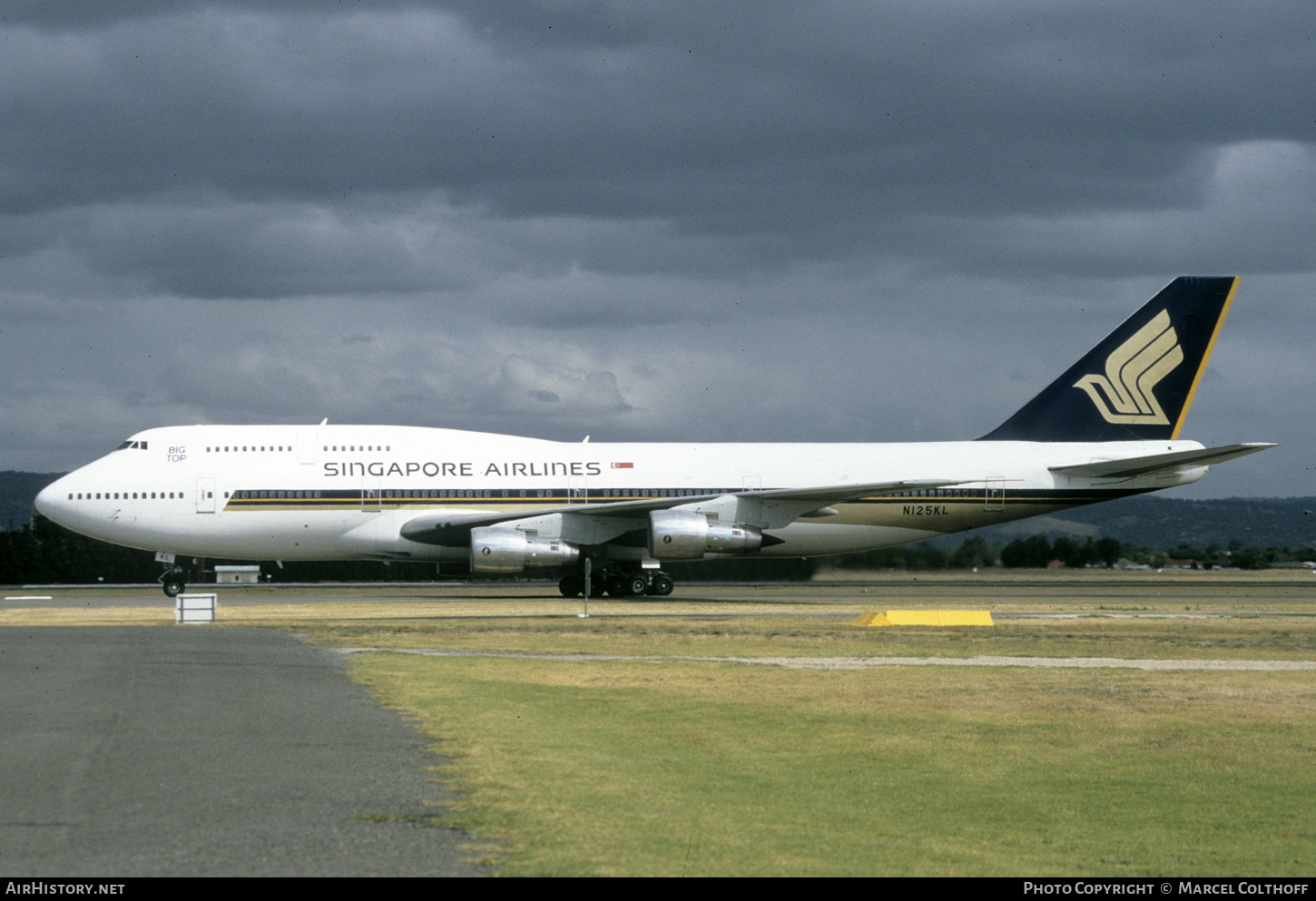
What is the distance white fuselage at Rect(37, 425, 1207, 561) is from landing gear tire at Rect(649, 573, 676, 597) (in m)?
1.51

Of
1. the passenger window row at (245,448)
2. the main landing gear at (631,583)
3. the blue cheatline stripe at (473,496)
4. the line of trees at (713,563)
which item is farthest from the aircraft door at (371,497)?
the main landing gear at (631,583)

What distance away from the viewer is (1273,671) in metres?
19.5

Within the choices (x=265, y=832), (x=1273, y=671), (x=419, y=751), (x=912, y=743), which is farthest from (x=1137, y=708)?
(x=265, y=832)

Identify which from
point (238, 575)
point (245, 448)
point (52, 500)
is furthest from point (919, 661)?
point (238, 575)

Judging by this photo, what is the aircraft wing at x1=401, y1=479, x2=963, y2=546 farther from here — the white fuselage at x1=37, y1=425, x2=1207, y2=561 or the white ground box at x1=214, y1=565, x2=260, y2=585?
the white ground box at x1=214, y1=565, x2=260, y2=585

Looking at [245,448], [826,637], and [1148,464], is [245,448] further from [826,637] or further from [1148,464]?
[1148,464]

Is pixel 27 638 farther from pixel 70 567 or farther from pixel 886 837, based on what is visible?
pixel 70 567

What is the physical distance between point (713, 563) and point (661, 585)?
14.8m

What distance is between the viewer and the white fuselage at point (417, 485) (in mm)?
37531

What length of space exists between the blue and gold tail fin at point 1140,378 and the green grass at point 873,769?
24.9 metres

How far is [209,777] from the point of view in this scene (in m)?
9.67

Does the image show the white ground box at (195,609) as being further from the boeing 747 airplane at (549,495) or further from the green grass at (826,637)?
the boeing 747 airplane at (549,495)

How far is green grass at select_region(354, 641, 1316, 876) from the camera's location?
26.8 ft

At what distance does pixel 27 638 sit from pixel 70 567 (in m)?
44.4
